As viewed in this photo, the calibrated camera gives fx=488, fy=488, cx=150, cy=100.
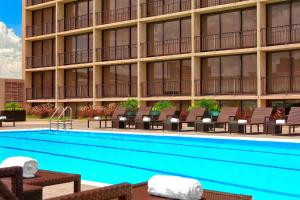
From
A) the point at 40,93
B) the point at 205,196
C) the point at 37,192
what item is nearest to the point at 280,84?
the point at 40,93

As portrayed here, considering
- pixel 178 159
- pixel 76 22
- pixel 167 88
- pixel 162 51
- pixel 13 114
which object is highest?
pixel 76 22

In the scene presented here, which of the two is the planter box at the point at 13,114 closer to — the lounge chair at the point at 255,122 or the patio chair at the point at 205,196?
the lounge chair at the point at 255,122

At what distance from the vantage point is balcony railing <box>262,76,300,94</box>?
25.4 m

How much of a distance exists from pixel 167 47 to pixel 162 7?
2.67 meters

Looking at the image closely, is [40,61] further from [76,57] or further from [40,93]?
[76,57]

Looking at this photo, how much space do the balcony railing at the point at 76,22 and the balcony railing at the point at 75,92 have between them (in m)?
4.50

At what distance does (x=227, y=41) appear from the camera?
2825cm

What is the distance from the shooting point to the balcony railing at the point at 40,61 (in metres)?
38.6

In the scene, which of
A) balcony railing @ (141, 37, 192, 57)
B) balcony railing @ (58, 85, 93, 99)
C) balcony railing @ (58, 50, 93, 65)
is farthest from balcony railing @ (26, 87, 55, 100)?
balcony railing @ (141, 37, 192, 57)

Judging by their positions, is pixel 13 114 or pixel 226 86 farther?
pixel 226 86

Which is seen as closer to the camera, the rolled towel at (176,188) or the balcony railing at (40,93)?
the rolled towel at (176,188)

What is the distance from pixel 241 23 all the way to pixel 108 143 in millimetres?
14979

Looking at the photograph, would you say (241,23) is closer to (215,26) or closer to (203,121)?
(215,26)

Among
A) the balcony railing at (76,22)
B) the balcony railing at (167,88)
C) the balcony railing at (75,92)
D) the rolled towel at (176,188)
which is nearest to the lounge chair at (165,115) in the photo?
the balcony railing at (167,88)
